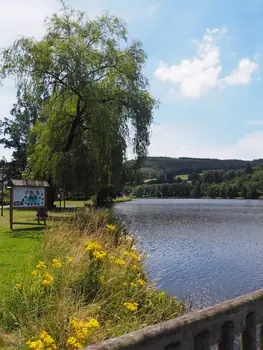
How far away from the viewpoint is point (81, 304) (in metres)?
4.30

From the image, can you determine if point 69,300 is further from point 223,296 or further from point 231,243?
point 231,243

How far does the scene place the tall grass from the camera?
3463 millimetres

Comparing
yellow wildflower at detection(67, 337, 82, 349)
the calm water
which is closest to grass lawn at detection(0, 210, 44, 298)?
yellow wildflower at detection(67, 337, 82, 349)

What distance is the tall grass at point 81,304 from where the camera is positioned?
11.4 ft

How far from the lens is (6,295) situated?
4566 millimetres

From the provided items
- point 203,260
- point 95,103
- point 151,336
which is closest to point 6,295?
point 151,336

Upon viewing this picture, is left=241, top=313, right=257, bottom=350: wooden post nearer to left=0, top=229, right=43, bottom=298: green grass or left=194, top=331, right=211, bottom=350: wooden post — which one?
left=194, top=331, right=211, bottom=350: wooden post

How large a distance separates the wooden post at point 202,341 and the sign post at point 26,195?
1364cm

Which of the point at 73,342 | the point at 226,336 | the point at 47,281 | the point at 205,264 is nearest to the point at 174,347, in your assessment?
the point at 226,336

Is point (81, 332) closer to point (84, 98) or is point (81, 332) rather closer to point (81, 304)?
point (81, 304)

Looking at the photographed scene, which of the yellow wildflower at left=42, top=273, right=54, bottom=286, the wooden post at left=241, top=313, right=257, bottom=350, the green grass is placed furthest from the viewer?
the green grass

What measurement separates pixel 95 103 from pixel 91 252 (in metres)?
14.1

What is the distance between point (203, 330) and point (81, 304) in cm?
245

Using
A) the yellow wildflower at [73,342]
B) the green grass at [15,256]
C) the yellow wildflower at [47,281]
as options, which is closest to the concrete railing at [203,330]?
the yellow wildflower at [73,342]
